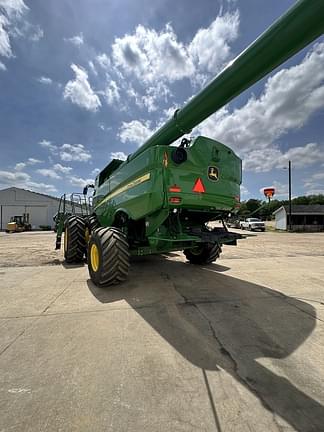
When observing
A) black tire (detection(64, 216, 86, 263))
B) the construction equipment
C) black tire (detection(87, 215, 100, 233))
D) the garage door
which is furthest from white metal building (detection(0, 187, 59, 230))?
black tire (detection(64, 216, 86, 263))

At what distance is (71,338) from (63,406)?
38.3 inches

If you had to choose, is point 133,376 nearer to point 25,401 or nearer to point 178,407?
point 178,407

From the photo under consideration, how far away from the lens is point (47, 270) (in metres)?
Result: 5.81

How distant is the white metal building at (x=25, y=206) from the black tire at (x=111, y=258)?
109 feet

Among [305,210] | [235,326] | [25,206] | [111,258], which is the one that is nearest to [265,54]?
[235,326]

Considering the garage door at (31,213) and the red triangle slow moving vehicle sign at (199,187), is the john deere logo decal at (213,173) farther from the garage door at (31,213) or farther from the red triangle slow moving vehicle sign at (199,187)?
the garage door at (31,213)

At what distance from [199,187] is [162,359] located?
8.92 ft

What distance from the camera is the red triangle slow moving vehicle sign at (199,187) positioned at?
388 centimetres

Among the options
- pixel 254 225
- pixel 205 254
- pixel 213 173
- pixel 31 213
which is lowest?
pixel 205 254

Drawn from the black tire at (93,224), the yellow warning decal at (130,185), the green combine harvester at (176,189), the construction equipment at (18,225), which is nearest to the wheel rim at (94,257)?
the green combine harvester at (176,189)

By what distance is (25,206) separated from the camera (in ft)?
111

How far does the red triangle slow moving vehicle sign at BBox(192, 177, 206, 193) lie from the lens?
388 cm

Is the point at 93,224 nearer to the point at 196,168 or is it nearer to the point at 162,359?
the point at 196,168

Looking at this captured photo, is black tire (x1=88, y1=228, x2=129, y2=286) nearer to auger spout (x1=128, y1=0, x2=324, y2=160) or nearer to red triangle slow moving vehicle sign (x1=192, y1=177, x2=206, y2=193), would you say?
red triangle slow moving vehicle sign (x1=192, y1=177, x2=206, y2=193)
